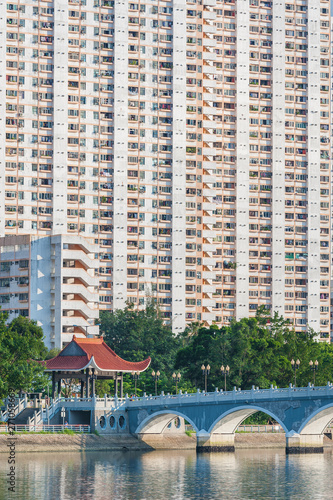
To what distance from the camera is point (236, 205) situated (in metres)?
198

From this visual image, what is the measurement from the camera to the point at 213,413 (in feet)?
385

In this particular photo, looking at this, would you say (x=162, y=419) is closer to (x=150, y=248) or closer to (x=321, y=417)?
(x=321, y=417)

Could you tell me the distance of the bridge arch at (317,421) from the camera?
110200mm

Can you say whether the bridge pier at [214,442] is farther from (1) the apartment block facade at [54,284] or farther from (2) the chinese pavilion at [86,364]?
(1) the apartment block facade at [54,284]

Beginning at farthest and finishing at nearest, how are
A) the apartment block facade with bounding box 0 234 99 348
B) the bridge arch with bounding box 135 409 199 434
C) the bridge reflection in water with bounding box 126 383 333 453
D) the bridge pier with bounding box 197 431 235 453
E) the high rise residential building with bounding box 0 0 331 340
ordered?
the high rise residential building with bounding box 0 0 331 340
the apartment block facade with bounding box 0 234 99 348
the bridge arch with bounding box 135 409 199 434
the bridge pier with bounding box 197 431 235 453
the bridge reflection in water with bounding box 126 383 333 453

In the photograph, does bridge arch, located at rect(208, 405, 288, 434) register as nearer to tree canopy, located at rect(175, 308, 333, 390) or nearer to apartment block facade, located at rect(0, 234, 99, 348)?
tree canopy, located at rect(175, 308, 333, 390)

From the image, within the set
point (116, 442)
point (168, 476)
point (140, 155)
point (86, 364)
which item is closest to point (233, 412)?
point (116, 442)

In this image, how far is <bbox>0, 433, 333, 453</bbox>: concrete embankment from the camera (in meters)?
113

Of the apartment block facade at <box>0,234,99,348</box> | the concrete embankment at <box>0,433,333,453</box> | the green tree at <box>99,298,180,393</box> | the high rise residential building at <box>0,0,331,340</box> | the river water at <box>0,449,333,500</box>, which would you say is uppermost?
the high rise residential building at <box>0,0,331,340</box>

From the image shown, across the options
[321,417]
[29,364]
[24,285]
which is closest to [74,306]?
[24,285]

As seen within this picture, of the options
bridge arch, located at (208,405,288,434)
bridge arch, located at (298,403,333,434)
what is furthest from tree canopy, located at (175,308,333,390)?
bridge arch, located at (298,403,333,434)

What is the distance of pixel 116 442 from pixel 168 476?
1142 inches

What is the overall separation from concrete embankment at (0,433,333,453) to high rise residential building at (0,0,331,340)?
177 feet

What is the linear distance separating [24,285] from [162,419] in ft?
171
